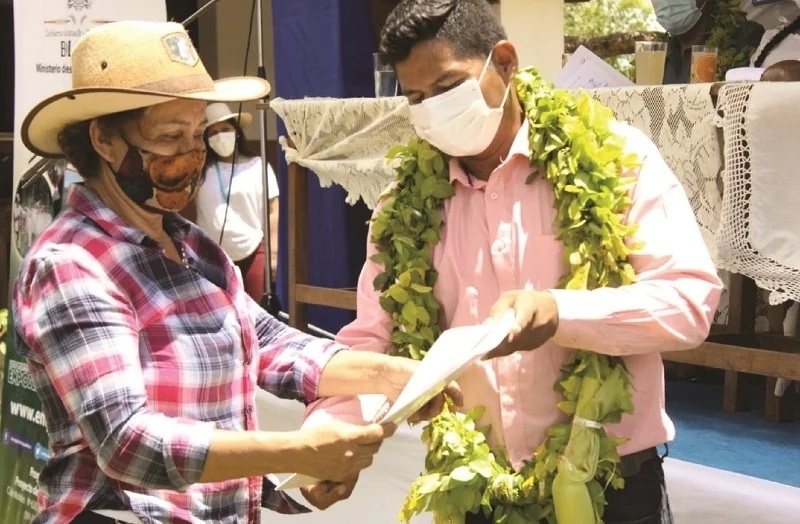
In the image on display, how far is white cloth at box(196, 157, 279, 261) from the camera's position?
224 inches

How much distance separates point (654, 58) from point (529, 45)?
16.8 inches

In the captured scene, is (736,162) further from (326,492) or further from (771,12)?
(771,12)

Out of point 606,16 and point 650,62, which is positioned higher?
point 606,16

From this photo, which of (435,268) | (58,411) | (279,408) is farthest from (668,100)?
(279,408)

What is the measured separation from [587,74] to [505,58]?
53.6 inches

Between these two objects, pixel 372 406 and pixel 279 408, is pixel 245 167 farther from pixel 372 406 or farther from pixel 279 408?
pixel 372 406

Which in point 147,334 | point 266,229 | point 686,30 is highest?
point 686,30

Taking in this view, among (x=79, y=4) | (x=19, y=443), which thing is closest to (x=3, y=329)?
(x=19, y=443)

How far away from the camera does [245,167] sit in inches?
228

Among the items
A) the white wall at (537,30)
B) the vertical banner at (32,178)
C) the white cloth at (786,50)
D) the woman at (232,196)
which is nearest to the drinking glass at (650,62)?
the white wall at (537,30)

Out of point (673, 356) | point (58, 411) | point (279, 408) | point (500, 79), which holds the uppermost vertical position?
point (500, 79)

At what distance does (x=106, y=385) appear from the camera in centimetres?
167

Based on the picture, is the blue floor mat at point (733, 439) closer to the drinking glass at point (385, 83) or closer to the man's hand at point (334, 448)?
the drinking glass at point (385, 83)

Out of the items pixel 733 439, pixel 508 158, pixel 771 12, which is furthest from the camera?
pixel 771 12
